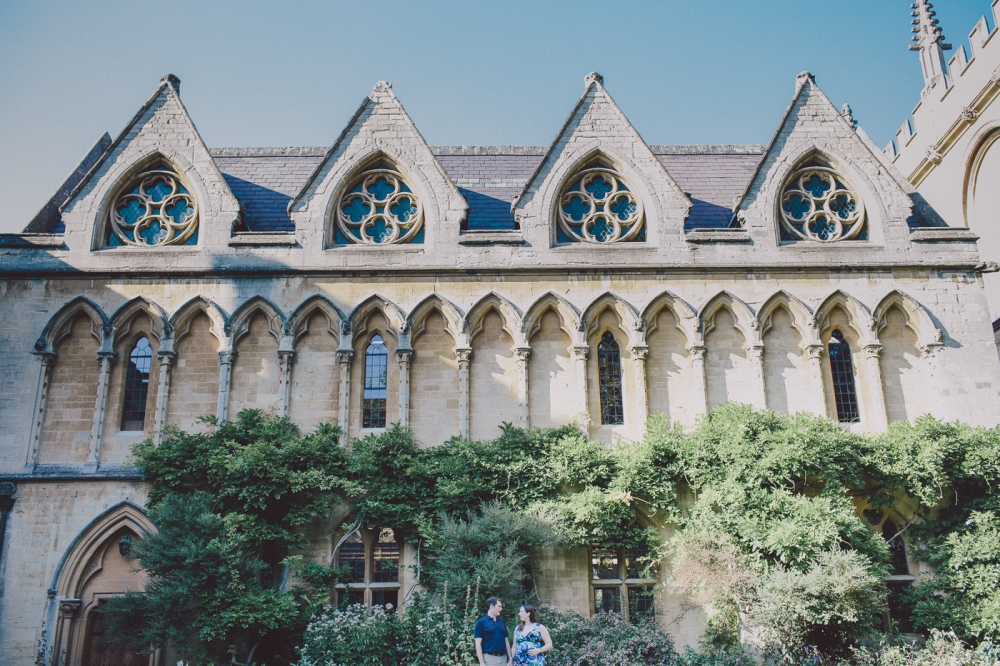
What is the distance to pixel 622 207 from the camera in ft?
54.9

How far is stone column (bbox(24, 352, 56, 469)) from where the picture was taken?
14.7m

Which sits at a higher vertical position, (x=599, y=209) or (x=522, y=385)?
(x=599, y=209)

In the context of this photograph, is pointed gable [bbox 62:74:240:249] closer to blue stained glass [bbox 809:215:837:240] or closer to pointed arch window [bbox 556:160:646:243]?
pointed arch window [bbox 556:160:646:243]

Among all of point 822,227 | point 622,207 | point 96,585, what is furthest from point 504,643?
point 822,227

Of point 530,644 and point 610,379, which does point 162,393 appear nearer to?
point 610,379

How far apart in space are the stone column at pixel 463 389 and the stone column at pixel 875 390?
7.91 m

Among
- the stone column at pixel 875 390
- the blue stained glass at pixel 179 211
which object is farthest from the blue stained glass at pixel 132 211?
the stone column at pixel 875 390

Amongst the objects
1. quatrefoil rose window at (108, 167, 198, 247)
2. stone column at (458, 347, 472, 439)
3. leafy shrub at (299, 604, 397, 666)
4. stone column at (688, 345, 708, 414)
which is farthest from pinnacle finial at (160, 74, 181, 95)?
stone column at (688, 345, 708, 414)

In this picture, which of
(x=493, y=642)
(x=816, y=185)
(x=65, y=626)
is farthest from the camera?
(x=816, y=185)

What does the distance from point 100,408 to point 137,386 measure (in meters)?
0.79

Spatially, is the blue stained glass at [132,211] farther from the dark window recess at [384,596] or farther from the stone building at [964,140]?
the stone building at [964,140]

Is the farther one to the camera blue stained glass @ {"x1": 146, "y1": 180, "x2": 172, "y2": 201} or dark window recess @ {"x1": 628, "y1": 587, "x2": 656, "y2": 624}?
blue stained glass @ {"x1": 146, "y1": 180, "x2": 172, "y2": 201}

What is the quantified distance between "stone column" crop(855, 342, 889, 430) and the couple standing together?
893 centimetres

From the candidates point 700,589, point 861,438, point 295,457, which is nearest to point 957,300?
point 861,438
